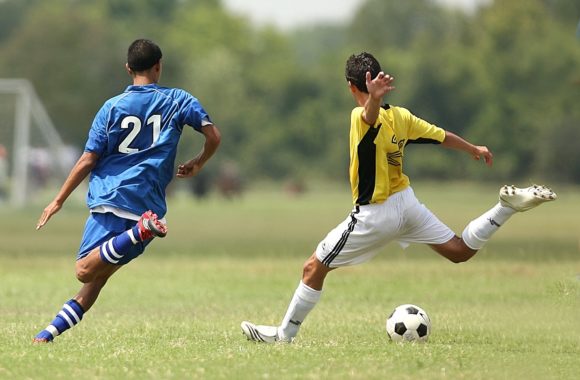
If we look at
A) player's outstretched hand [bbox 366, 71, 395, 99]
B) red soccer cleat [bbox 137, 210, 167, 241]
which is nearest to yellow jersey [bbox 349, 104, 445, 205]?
player's outstretched hand [bbox 366, 71, 395, 99]

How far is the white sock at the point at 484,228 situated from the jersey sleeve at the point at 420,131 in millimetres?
652

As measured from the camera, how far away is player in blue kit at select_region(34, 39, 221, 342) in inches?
349

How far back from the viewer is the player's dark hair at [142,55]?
29.6 ft

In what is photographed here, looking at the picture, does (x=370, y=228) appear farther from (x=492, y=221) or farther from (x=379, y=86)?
(x=379, y=86)

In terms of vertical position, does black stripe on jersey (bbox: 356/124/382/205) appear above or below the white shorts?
above

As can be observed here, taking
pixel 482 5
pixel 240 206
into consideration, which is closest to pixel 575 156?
pixel 240 206

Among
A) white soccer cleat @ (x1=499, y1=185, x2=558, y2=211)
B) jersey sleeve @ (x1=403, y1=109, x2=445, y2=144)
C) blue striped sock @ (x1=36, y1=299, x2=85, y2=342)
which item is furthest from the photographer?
jersey sleeve @ (x1=403, y1=109, x2=445, y2=144)

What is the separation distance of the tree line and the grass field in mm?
44596

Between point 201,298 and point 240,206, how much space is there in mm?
31031

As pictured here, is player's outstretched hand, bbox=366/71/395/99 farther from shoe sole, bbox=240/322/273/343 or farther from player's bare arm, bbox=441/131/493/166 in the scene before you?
shoe sole, bbox=240/322/273/343

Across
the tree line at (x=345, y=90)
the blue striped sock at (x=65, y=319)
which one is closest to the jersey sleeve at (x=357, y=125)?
the blue striped sock at (x=65, y=319)

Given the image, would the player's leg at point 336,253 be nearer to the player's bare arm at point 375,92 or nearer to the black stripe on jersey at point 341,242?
the black stripe on jersey at point 341,242

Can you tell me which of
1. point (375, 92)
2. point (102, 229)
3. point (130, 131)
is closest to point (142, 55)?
point (130, 131)

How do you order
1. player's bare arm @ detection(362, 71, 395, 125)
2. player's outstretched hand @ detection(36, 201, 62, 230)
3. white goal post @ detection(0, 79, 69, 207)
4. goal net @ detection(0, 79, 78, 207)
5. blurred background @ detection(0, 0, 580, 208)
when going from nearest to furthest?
player's bare arm @ detection(362, 71, 395, 125) → player's outstretched hand @ detection(36, 201, 62, 230) → white goal post @ detection(0, 79, 69, 207) → goal net @ detection(0, 79, 78, 207) → blurred background @ detection(0, 0, 580, 208)
